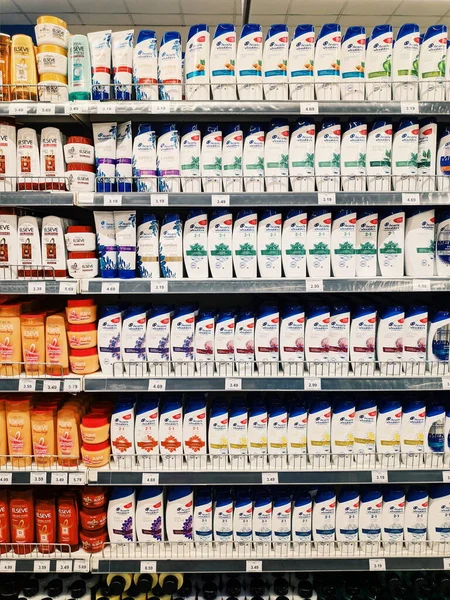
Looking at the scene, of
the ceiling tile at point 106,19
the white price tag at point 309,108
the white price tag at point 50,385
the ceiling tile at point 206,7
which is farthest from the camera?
the ceiling tile at point 106,19

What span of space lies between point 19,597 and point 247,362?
1523 millimetres

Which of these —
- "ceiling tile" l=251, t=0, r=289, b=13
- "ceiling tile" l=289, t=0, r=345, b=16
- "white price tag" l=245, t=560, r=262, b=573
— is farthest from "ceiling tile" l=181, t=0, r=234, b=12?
"white price tag" l=245, t=560, r=262, b=573

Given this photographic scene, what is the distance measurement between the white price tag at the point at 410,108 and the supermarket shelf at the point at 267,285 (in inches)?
27.3

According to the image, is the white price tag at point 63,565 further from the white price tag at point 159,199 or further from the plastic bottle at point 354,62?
the plastic bottle at point 354,62

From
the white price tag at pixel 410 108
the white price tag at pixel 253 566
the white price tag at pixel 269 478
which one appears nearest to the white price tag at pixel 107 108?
the white price tag at pixel 410 108

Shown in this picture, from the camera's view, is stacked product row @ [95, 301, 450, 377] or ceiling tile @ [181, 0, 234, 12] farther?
ceiling tile @ [181, 0, 234, 12]

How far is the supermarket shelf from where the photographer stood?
1.82 metres

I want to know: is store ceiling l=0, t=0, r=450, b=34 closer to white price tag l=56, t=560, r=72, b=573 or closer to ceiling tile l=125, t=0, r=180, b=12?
ceiling tile l=125, t=0, r=180, b=12

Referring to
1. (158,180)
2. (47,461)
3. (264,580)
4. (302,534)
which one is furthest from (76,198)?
(264,580)

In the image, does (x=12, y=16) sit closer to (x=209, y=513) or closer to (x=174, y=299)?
(x=174, y=299)

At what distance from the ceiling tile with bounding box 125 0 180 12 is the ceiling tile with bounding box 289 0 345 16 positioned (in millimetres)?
729

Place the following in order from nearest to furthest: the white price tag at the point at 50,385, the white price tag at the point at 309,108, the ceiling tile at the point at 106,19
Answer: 1. the white price tag at the point at 309,108
2. the white price tag at the point at 50,385
3. the ceiling tile at the point at 106,19

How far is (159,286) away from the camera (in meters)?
1.83

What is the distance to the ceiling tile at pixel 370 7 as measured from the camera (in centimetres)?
258
